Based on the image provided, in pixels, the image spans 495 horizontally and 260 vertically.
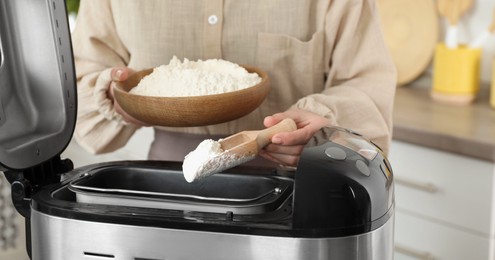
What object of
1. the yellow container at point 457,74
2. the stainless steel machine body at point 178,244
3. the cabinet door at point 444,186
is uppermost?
the stainless steel machine body at point 178,244

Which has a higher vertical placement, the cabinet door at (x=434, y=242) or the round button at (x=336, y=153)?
the round button at (x=336, y=153)

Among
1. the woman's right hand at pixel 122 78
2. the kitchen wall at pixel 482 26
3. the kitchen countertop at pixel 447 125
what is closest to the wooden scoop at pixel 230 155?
the woman's right hand at pixel 122 78

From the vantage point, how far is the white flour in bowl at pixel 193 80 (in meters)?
1.03

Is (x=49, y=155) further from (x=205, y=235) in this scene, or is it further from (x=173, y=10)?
(x=173, y=10)

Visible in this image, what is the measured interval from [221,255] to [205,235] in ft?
0.08

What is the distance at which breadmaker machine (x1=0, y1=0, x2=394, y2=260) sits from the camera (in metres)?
0.74

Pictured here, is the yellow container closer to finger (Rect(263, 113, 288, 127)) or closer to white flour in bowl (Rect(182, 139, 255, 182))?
finger (Rect(263, 113, 288, 127))

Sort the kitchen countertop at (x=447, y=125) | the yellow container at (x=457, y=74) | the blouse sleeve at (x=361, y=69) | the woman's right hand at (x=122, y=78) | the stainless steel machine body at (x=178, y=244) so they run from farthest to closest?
the yellow container at (x=457, y=74)
the kitchen countertop at (x=447, y=125)
the blouse sleeve at (x=361, y=69)
the woman's right hand at (x=122, y=78)
the stainless steel machine body at (x=178, y=244)

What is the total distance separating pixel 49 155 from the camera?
91cm

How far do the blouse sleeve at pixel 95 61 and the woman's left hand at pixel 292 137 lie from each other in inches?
16.1

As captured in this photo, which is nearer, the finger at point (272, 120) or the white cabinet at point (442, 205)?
the finger at point (272, 120)

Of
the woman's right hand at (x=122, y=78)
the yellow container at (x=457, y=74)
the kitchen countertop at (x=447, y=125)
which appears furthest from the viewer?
the yellow container at (x=457, y=74)

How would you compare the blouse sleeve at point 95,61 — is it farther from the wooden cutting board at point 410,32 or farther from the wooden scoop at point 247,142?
the wooden cutting board at point 410,32

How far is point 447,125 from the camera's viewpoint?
1.91m
